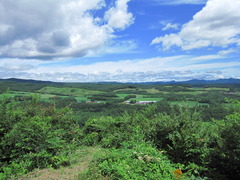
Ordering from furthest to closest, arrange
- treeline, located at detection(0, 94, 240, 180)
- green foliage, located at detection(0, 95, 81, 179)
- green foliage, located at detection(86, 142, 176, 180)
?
green foliage, located at detection(0, 95, 81, 179) < treeline, located at detection(0, 94, 240, 180) < green foliage, located at detection(86, 142, 176, 180)

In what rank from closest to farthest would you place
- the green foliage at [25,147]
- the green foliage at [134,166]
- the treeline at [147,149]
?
1. the green foliage at [134,166]
2. the treeline at [147,149]
3. the green foliage at [25,147]

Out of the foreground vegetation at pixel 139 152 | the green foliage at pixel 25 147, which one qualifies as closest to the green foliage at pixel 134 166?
the foreground vegetation at pixel 139 152

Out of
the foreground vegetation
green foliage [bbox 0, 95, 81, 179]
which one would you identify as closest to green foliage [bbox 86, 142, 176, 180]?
the foreground vegetation

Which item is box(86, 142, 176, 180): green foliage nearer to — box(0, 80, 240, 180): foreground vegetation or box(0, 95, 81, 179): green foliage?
box(0, 80, 240, 180): foreground vegetation

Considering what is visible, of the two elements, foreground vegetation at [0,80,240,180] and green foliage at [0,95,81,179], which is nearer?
foreground vegetation at [0,80,240,180]

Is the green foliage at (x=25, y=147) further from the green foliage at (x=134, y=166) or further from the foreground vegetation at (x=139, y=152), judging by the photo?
the green foliage at (x=134, y=166)

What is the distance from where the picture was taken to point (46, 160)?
18.1ft

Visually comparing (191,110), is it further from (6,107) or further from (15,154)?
(6,107)

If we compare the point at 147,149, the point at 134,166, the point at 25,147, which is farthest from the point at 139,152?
the point at 25,147

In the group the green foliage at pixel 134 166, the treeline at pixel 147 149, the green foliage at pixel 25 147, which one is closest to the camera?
the green foliage at pixel 134 166

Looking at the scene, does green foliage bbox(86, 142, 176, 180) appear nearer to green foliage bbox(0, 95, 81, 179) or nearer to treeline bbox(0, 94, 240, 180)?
treeline bbox(0, 94, 240, 180)

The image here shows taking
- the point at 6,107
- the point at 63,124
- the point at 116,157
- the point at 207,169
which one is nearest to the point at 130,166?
the point at 116,157

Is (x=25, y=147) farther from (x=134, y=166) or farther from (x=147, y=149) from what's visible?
(x=147, y=149)

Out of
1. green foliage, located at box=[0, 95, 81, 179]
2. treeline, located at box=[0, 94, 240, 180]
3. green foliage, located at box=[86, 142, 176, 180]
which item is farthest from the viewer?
green foliage, located at box=[0, 95, 81, 179]
